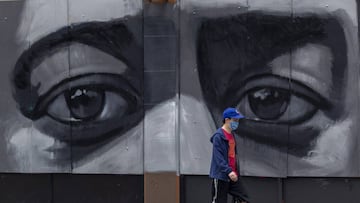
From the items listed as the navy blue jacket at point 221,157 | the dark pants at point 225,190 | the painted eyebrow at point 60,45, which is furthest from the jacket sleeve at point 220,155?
the painted eyebrow at point 60,45

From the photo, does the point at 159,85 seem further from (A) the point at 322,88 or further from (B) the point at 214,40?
(A) the point at 322,88

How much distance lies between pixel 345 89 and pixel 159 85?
264cm

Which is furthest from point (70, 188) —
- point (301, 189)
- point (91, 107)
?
point (301, 189)

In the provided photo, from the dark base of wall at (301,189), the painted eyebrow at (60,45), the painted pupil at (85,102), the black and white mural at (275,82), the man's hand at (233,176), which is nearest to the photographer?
the man's hand at (233,176)

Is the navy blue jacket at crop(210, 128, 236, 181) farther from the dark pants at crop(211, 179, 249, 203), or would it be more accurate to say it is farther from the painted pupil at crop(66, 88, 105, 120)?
the painted pupil at crop(66, 88, 105, 120)

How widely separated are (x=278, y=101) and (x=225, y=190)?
198 centimetres

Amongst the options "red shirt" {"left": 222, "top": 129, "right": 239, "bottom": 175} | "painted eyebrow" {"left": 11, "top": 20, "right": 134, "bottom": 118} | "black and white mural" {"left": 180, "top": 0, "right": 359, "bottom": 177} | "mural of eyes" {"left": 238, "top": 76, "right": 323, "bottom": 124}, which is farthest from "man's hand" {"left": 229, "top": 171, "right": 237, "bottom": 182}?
"painted eyebrow" {"left": 11, "top": 20, "right": 134, "bottom": 118}

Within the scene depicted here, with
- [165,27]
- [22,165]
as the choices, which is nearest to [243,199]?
[165,27]

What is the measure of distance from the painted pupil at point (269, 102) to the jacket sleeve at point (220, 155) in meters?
1.70

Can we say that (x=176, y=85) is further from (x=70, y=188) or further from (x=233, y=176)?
(x=70, y=188)

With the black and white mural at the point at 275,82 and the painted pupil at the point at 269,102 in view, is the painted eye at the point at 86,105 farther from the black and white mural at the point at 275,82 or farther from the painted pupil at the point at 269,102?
the painted pupil at the point at 269,102

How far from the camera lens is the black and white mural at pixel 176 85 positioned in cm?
884

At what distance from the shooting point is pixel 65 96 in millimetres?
9578

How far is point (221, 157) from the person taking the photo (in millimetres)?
7426
